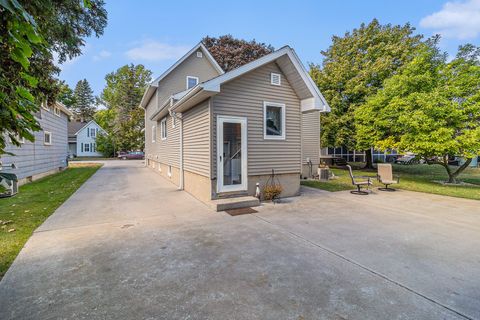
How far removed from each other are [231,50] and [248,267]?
2496cm

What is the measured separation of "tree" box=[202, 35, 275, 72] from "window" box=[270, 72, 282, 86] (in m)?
18.1

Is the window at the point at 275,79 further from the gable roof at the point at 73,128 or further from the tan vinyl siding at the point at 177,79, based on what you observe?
the gable roof at the point at 73,128

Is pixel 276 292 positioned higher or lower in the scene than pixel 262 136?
lower

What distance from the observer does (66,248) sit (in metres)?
3.84

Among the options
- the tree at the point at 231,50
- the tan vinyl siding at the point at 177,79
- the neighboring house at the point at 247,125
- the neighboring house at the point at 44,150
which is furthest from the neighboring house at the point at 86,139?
the neighboring house at the point at 247,125

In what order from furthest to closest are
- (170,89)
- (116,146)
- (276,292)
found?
(116,146) < (170,89) < (276,292)

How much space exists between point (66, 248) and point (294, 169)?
647 centimetres

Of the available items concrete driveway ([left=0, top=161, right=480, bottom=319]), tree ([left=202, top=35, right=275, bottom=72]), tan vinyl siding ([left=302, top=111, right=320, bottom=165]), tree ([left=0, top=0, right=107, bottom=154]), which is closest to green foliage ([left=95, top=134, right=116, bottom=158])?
tree ([left=202, top=35, right=275, bottom=72])

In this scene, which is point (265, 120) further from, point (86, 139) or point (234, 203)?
point (86, 139)

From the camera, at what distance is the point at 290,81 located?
785 cm

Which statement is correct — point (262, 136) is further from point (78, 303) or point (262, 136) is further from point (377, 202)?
point (78, 303)

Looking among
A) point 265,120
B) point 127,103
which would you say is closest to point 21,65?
point 265,120

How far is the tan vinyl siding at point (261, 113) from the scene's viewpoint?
6852 mm

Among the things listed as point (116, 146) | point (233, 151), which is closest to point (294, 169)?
point (233, 151)
